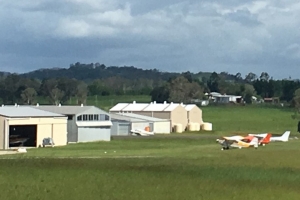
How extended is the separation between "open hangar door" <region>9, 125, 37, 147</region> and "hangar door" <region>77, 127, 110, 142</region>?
953cm

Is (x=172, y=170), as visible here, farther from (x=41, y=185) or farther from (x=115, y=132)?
(x=115, y=132)

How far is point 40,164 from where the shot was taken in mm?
37781

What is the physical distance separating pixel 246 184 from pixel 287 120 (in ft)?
363

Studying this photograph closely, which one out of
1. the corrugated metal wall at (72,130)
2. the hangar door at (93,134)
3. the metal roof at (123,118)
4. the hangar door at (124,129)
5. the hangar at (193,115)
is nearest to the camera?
the corrugated metal wall at (72,130)

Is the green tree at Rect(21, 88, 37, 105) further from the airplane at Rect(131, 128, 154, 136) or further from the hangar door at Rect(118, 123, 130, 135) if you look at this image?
the airplane at Rect(131, 128, 154, 136)

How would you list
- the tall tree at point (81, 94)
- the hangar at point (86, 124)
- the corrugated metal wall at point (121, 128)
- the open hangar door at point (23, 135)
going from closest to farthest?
the open hangar door at point (23, 135)
the hangar at point (86, 124)
the corrugated metal wall at point (121, 128)
the tall tree at point (81, 94)

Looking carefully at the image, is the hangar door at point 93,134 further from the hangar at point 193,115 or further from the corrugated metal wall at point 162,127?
the hangar at point 193,115

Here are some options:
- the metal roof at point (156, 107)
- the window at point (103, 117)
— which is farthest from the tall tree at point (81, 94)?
the window at point (103, 117)

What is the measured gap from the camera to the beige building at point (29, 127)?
7406 centimetres

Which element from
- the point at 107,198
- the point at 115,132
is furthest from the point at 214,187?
the point at 115,132

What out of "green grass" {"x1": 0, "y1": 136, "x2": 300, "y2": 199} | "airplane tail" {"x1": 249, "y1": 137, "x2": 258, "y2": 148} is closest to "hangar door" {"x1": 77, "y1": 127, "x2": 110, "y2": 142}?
"airplane tail" {"x1": 249, "y1": 137, "x2": 258, "y2": 148}

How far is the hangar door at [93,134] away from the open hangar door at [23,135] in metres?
9.53

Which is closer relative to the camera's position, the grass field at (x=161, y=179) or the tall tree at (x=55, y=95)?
the grass field at (x=161, y=179)

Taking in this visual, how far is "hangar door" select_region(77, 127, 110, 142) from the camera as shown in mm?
86438
